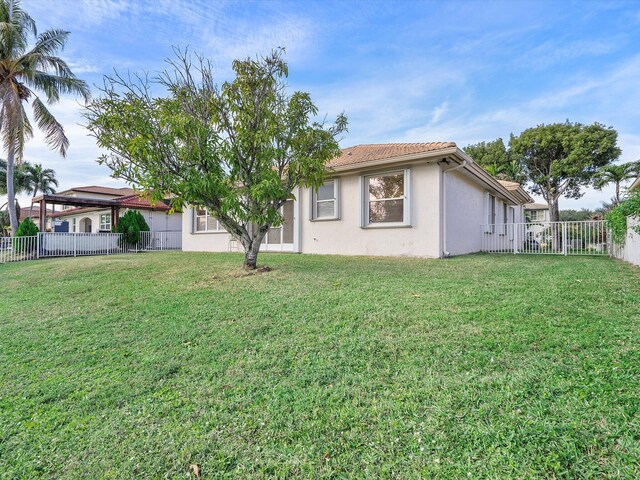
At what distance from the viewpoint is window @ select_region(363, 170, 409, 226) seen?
357 inches

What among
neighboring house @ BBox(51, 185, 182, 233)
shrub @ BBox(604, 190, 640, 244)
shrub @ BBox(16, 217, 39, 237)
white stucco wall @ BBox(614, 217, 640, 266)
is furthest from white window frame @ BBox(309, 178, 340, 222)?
shrub @ BBox(16, 217, 39, 237)

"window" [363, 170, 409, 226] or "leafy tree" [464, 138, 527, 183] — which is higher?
"leafy tree" [464, 138, 527, 183]

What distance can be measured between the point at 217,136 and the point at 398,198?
532cm

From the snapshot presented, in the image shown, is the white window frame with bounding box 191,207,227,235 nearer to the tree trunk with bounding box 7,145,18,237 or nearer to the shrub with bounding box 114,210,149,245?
the shrub with bounding box 114,210,149,245

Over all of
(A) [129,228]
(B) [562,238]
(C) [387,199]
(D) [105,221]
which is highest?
(D) [105,221]

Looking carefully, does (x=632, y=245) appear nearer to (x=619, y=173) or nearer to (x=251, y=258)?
(x=251, y=258)

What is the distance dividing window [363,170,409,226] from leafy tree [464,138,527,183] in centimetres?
2167

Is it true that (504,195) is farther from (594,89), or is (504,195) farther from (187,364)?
(187,364)

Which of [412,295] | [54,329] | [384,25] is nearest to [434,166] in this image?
[384,25]

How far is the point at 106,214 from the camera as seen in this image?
23.0m

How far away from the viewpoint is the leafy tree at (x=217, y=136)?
5727 millimetres

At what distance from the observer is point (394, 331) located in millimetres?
3334

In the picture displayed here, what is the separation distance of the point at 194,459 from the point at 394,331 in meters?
2.15

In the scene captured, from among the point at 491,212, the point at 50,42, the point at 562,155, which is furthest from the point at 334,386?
the point at 562,155
